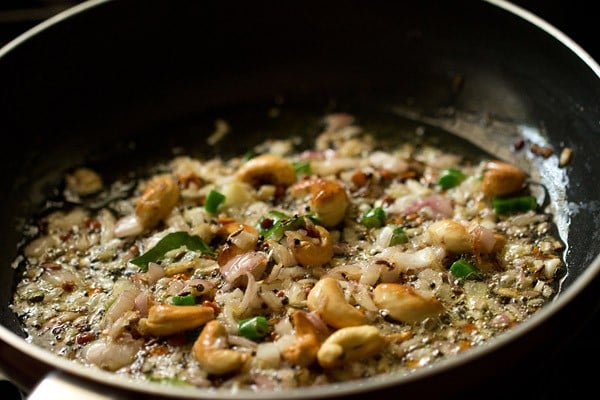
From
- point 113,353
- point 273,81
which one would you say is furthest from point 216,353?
point 273,81

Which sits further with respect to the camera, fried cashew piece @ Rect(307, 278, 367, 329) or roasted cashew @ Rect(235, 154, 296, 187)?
roasted cashew @ Rect(235, 154, 296, 187)

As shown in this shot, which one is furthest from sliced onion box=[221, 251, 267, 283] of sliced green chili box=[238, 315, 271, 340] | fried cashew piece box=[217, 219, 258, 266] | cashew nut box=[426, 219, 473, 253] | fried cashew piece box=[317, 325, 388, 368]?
cashew nut box=[426, 219, 473, 253]

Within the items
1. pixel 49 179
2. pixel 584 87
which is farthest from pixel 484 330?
pixel 49 179

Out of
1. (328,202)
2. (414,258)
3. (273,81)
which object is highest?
(273,81)

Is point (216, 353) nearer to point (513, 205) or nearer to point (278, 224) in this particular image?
point (278, 224)

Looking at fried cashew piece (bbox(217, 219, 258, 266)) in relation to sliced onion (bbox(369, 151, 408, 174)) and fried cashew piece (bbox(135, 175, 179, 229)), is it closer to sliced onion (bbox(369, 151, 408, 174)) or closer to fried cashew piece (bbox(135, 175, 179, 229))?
fried cashew piece (bbox(135, 175, 179, 229))

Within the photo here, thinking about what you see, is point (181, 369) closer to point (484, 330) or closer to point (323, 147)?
point (484, 330)
